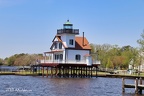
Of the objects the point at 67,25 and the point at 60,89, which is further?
the point at 67,25

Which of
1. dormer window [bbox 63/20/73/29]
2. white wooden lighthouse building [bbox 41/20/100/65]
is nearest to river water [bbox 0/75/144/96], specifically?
white wooden lighthouse building [bbox 41/20/100/65]

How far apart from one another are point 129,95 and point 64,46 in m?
43.4

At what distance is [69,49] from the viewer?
87.5 meters

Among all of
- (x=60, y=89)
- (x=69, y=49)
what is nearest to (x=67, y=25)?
(x=69, y=49)

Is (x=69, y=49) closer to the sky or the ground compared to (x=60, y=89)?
closer to the sky

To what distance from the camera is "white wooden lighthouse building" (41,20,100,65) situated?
86188 mm

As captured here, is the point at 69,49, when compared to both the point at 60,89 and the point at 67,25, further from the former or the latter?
the point at 60,89

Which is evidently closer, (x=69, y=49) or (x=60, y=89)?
(x=60, y=89)

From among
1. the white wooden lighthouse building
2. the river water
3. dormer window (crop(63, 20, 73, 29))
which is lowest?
the river water

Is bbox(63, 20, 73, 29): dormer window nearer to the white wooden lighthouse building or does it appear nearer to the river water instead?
the white wooden lighthouse building

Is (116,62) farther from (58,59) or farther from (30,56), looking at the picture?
(30,56)

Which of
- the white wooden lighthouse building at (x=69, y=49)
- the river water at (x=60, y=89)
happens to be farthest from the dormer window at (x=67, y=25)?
the river water at (x=60, y=89)

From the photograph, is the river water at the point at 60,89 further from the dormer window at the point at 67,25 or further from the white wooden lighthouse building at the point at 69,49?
the dormer window at the point at 67,25

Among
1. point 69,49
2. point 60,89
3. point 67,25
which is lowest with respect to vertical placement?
point 60,89
